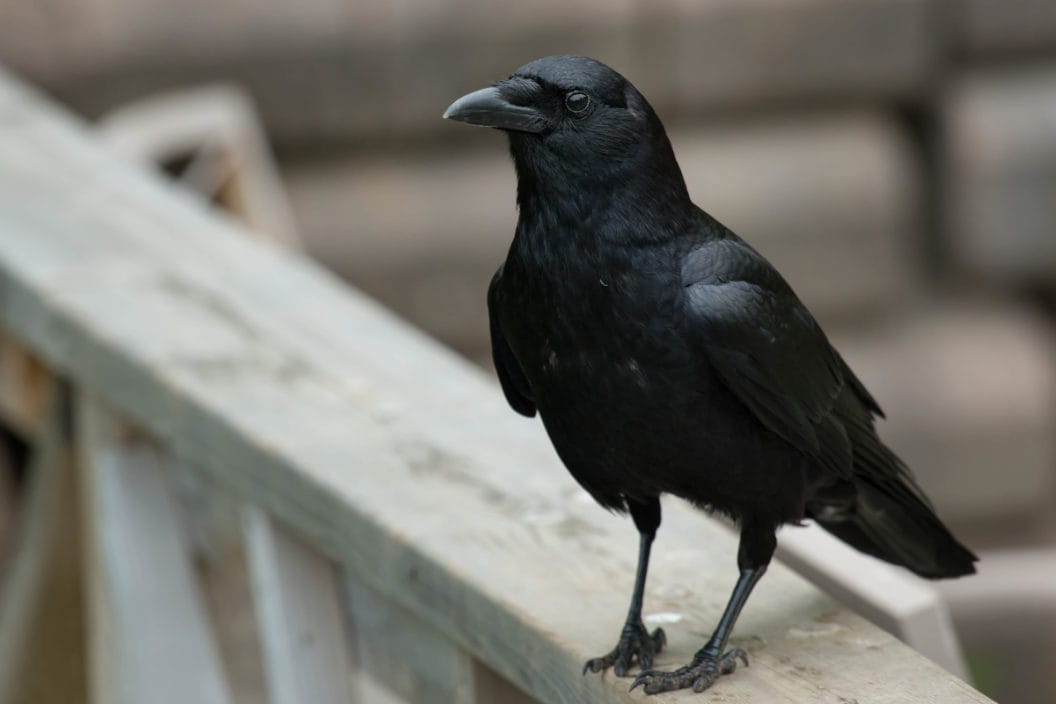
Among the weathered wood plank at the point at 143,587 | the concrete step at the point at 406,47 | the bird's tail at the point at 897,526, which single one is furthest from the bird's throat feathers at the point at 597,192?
the concrete step at the point at 406,47

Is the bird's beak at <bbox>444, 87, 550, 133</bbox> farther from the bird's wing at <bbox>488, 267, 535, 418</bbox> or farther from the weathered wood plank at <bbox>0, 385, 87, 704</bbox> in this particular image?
the weathered wood plank at <bbox>0, 385, 87, 704</bbox>

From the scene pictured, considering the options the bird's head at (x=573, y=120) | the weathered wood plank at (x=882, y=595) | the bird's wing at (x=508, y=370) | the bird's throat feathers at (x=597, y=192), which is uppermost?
the bird's head at (x=573, y=120)

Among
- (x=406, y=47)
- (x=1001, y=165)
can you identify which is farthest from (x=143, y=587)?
(x=1001, y=165)

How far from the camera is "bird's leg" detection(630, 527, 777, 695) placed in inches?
57.7

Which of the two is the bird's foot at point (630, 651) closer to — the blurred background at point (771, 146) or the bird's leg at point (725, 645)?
the bird's leg at point (725, 645)

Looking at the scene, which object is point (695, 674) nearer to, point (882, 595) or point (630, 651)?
point (630, 651)

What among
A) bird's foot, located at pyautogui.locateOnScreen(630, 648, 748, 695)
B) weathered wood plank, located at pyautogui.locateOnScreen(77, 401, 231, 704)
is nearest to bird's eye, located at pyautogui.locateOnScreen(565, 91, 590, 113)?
bird's foot, located at pyautogui.locateOnScreen(630, 648, 748, 695)

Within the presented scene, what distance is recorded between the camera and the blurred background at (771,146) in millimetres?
4285

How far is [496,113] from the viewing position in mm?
1525

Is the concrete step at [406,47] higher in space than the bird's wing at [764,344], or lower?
lower

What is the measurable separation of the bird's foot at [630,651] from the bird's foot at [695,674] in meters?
0.02

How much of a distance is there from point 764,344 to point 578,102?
0.28 metres

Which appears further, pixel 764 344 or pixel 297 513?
pixel 297 513

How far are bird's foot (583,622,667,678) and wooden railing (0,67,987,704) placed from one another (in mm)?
15
